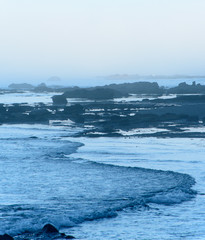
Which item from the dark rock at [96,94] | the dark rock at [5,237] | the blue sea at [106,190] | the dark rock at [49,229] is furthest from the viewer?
the dark rock at [96,94]

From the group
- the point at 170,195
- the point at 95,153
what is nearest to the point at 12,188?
the point at 170,195

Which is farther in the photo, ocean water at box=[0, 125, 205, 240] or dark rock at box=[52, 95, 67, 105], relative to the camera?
dark rock at box=[52, 95, 67, 105]

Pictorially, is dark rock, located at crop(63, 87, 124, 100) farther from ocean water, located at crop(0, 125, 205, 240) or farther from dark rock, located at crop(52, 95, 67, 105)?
ocean water, located at crop(0, 125, 205, 240)

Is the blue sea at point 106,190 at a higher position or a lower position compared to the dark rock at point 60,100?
lower

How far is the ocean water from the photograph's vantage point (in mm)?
8844

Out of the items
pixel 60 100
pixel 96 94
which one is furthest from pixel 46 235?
pixel 96 94

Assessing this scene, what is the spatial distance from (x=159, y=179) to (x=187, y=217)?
11.2 ft

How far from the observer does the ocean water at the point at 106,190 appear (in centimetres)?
884

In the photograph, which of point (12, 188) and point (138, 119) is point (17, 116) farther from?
point (12, 188)

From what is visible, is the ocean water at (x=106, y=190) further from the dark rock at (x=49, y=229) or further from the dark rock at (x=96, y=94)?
the dark rock at (x=96, y=94)

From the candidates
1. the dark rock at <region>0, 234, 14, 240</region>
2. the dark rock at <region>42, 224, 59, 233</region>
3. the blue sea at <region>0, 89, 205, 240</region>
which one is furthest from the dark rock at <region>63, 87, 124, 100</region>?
the dark rock at <region>0, 234, 14, 240</region>

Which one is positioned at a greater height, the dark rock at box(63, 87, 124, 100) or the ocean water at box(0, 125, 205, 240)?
the dark rock at box(63, 87, 124, 100)

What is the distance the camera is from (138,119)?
1193 inches

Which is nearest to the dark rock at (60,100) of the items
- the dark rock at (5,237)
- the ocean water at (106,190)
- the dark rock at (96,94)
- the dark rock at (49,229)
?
the dark rock at (96,94)
